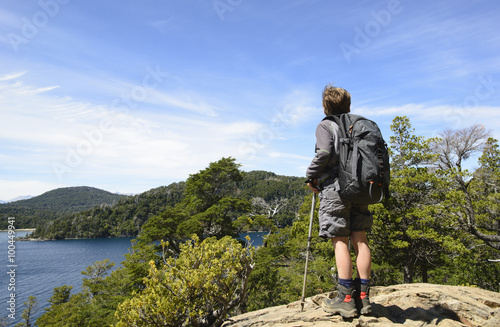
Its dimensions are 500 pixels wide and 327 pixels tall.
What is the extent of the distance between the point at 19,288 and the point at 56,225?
96663 millimetres

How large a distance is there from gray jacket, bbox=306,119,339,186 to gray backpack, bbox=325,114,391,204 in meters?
0.09

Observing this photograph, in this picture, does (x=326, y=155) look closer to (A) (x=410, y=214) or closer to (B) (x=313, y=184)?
(B) (x=313, y=184)

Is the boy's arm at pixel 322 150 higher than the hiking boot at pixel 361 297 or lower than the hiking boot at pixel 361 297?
higher

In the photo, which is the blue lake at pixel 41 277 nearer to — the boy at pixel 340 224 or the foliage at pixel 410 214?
the foliage at pixel 410 214

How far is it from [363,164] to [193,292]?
4.09 m

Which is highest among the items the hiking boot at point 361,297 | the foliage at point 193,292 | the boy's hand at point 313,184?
the boy's hand at point 313,184

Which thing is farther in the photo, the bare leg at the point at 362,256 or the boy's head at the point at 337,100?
the boy's head at the point at 337,100

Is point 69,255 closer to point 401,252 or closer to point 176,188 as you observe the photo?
point 401,252

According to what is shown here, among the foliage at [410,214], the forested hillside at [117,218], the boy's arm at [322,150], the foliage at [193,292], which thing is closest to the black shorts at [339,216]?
the boy's arm at [322,150]

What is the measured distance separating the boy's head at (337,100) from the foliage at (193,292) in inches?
138

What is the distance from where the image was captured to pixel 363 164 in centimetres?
304

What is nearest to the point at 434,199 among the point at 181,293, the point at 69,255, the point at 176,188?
the point at 181,293

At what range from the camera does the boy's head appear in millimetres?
3551

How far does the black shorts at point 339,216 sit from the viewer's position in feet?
10.6
